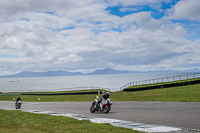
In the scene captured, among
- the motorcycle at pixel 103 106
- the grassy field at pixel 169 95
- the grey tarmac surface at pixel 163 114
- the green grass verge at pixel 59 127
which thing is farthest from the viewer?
the grassy field at pixel 169 95

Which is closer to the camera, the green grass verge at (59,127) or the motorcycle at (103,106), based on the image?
the green grass verge at (59,127)

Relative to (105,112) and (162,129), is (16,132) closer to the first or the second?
(162,129)

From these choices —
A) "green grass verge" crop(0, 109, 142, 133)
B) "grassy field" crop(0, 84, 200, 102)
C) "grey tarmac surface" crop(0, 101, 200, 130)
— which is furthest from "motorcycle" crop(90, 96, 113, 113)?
"grassy field" crop(0, 84, 200, 102)

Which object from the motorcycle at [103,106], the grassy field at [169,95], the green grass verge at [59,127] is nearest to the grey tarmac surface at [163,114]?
the motorcycle at [103,106]

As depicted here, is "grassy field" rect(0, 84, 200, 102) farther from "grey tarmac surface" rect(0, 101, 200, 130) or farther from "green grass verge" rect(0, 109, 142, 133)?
"green grass verge" rect(0, 109, 142, 133)

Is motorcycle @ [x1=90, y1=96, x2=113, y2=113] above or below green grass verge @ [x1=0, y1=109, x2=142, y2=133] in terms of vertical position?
above

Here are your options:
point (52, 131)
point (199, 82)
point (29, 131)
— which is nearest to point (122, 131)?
point (52, 131)

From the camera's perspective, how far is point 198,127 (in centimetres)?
978

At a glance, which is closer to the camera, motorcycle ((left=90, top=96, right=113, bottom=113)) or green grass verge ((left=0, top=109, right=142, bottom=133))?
green grass verge ((left=0, top=109, right=142, bottom=133))

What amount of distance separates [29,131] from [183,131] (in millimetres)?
5921

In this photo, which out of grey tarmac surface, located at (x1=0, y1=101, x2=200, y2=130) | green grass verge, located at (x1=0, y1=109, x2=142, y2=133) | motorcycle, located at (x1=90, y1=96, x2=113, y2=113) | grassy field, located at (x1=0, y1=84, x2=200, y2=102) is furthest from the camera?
grassy field, located at (x1=0, y1=84, x2=200, y2=102)

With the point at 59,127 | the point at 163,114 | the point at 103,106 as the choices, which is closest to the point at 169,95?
the point at 103,106

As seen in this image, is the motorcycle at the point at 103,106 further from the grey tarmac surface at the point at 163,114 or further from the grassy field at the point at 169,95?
the grassy field at the point at 169,95

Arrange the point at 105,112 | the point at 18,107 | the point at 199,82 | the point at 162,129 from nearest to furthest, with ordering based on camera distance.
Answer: the point at 162,129
the point at 105,112
the point at 18,107
the point at 199,82
